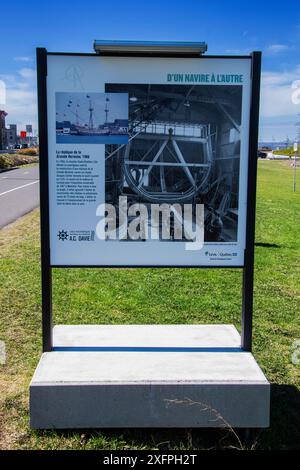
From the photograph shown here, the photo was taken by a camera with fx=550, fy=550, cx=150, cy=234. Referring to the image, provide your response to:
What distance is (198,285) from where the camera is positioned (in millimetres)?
7758

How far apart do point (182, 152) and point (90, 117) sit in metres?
0.73

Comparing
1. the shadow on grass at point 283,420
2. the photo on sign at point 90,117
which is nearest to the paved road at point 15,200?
the photo on sign at point 90,117

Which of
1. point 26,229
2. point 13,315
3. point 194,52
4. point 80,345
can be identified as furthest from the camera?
point 26,229

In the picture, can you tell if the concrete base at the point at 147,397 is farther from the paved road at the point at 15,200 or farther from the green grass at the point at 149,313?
the paved road at the point at 15,200

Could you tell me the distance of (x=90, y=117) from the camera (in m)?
3.98

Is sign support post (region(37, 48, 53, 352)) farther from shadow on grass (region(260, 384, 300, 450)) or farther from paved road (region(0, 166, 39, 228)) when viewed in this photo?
paved road (region(0, 166, 39, 228))

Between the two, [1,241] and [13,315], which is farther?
[1,241]

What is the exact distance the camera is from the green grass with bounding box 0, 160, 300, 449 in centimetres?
371

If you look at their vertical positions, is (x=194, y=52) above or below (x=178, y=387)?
above

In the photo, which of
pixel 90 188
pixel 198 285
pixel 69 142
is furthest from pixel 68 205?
pixel 198 285

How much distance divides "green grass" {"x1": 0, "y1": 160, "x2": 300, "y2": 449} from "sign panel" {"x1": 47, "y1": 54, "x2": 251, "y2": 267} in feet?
3.95
